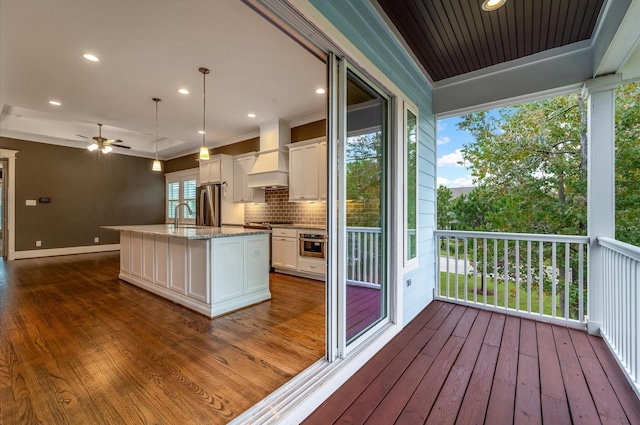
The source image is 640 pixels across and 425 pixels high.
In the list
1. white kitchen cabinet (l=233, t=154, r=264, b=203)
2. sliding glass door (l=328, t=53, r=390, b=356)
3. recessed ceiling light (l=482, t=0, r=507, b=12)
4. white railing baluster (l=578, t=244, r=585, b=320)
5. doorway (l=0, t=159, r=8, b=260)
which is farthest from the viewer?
doorway (l=0, t=159, r=8, b=260)

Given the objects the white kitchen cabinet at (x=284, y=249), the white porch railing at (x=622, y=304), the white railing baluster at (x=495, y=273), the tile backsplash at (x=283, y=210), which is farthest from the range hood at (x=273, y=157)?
the white porch railing at (x=622, y=304)

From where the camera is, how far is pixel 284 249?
4961 mm

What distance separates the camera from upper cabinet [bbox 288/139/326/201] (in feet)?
15.8

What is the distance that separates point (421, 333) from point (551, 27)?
2.97m

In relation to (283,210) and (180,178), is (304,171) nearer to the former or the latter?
(283,210)

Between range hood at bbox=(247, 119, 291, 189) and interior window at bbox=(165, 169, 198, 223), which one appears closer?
range hood at bbox=(247, 119, 291, 189)

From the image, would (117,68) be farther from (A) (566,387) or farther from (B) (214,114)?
(A) (566,387)

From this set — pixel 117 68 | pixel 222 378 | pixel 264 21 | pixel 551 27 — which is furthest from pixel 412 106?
pixel 117 68

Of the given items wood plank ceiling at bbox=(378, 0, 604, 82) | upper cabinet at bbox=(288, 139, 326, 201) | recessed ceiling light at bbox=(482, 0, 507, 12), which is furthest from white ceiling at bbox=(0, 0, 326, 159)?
recessed ceiling light at bbox=(482, 0, 507, 12)

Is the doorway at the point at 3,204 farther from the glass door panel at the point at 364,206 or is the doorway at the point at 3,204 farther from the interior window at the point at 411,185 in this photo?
the interior window at the point at 411,185

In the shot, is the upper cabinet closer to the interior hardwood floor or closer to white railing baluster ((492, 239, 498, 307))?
the interior hardwood floor

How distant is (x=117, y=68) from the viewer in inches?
134

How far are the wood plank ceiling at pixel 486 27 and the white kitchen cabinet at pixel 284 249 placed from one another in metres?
3.24

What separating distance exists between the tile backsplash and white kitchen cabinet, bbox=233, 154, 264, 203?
0.79 feet
